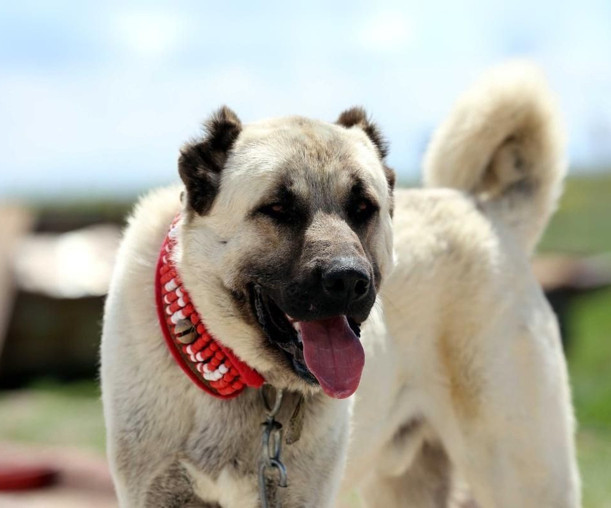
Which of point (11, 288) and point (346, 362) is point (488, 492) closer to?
point (346, 362)

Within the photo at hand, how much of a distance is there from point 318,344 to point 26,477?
3444 mm

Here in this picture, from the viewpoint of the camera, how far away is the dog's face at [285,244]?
2.68 m

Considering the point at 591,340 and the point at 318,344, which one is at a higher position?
the point at 318,344

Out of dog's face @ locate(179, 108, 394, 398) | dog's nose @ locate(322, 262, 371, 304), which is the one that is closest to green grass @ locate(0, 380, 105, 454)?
dog's face @ locate(179, 108, 394, 398)

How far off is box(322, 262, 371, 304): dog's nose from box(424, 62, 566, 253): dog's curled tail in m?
1.69

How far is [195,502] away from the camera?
2910 mm

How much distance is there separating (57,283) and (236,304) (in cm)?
768

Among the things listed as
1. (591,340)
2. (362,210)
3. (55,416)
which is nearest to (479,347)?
(362,210)

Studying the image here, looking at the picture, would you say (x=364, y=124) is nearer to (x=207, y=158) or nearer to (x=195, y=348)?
(x=207, y=158)

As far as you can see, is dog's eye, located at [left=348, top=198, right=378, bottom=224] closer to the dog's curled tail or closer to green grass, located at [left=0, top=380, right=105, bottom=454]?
the dog's curled tail

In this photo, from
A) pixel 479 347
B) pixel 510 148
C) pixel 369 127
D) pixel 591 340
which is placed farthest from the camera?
pixel 591 340

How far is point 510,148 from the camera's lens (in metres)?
4.30

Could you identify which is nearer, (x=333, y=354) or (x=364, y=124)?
(x=333, y=354)

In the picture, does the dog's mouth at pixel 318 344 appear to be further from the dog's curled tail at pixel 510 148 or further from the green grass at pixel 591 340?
the green grass at pixel 591 340
